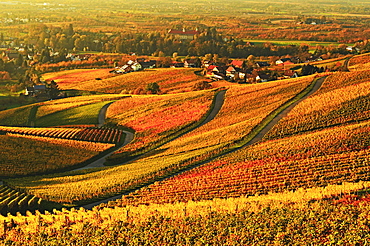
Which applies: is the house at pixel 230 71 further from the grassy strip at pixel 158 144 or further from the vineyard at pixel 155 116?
the grassy strip at pixel 158 144

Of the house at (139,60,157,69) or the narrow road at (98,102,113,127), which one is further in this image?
the house at (139,60,157,69)

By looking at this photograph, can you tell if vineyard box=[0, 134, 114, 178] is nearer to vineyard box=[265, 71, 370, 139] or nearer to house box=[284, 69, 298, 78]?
vineyard box=[265, 71, 370, 139]

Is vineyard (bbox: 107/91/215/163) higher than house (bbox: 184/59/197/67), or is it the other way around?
vineyard (bbox: 107/91/215/163)

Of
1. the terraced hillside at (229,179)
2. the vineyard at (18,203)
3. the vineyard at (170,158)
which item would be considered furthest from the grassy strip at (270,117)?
the vineyard at (18,203)

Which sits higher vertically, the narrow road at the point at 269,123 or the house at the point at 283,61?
the narrow road at the point at 269,123

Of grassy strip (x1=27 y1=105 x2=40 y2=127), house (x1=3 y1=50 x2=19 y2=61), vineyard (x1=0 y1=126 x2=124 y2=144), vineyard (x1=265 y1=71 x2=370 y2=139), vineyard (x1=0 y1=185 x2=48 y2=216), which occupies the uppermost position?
vineyard (x1=265 y1=71 x2=370 y2=139)

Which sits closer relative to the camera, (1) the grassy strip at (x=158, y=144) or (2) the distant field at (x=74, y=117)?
(1) the grassy strip at (x=158, y=144)

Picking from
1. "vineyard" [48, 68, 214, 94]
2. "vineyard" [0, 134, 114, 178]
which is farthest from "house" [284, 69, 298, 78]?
"vineyard" [0, 134, 114, 178]

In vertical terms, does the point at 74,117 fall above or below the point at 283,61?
below

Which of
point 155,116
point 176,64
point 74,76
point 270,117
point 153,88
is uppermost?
point 270,117

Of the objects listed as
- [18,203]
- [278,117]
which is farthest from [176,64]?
[18,203]

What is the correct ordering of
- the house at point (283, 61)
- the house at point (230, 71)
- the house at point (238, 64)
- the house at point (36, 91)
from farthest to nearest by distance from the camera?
the house at point (283, 61) → the house at point (238, 64) → the house at point (230, 71) → the house at point (36, 91)

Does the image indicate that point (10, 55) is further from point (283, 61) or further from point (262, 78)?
point (262, 78)
